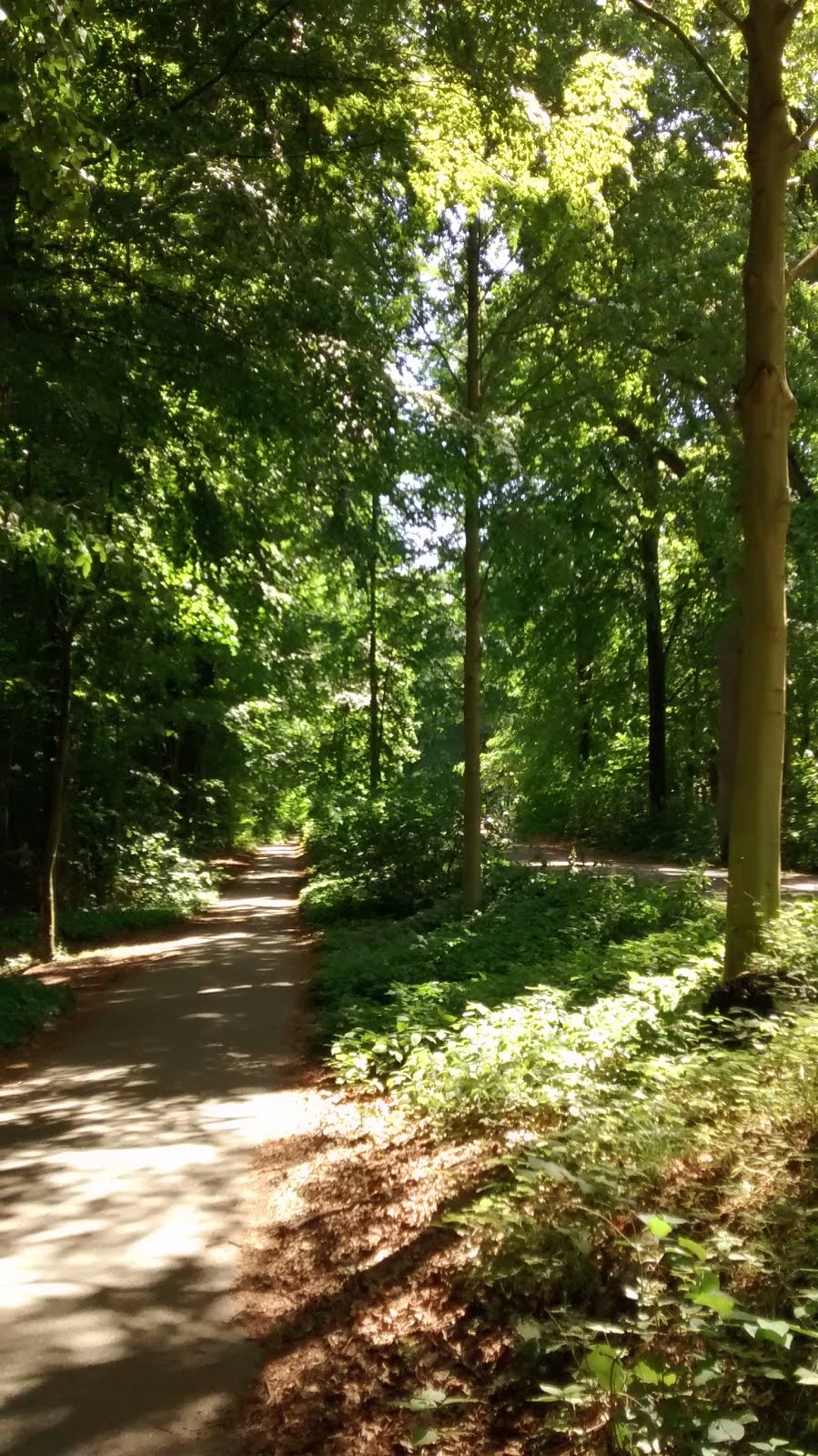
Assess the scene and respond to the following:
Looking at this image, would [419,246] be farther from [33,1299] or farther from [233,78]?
[33,1299]

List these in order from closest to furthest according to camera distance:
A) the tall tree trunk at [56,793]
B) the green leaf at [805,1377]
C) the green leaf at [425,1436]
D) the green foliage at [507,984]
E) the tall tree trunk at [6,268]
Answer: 1. the green leaf at [805,1377]
2. the green leaf at [425,1436]
3. the green foliage at [507,984]
4. the tall tree trunk at [6,268]
5. the tall tree trunk at [56,793]

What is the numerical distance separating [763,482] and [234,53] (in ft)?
18.9

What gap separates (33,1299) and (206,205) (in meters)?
7.90

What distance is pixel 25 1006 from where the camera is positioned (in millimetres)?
10523

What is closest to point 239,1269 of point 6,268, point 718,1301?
point 718,1301

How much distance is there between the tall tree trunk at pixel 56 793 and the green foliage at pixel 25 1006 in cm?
236

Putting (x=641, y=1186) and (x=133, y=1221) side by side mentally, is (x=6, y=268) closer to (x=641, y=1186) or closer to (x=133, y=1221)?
(x=133, y=1221)

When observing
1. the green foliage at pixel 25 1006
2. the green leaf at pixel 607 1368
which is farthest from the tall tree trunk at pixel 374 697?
the green leaf at pixel 607 1368

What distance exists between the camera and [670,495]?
18688 millimetres

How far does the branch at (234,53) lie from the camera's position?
345 inches

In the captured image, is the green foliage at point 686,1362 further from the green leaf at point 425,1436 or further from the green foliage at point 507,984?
the green foliage at point 507,984

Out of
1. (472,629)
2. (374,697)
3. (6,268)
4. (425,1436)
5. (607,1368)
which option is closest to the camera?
(607,1368)

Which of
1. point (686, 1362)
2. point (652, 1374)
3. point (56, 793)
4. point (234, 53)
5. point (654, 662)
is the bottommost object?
point (686, 1362)

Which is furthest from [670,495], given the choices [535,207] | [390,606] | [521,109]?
[521,109]
